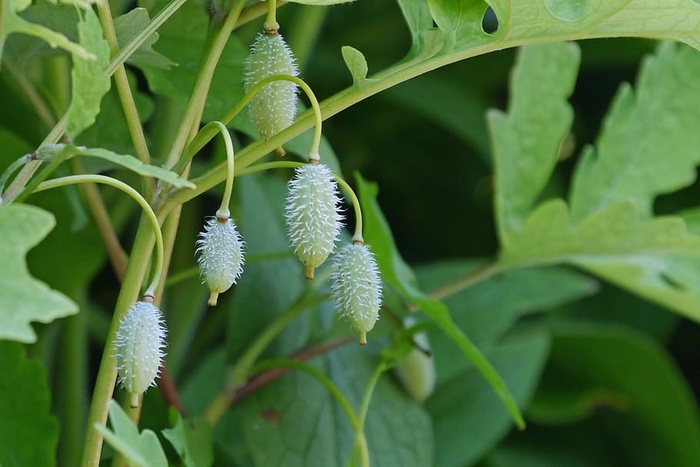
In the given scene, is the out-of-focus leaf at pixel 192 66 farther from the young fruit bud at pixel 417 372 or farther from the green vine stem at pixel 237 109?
the young fruit bud at pixel 417 372

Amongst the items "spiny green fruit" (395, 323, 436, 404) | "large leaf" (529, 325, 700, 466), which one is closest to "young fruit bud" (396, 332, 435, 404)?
"spiny green fruit" (395, 323, 436, 404)

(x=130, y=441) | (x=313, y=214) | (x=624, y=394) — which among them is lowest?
(x=624, y=394)

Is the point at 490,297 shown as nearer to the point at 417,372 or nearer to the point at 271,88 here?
the point at 417,372

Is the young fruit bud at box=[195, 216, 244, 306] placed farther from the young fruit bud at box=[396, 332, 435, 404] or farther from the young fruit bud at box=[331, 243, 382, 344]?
the young fruit bud at box=[396, 332, 435, 404]

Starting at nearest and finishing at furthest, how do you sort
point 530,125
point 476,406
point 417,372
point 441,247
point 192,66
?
point 192,66
point 417,372
point 530,125
point 476,406
point 441,247

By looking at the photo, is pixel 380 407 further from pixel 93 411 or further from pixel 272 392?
pixel 93 411

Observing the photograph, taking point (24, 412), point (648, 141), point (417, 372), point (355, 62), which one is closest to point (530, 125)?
point (648, 141)

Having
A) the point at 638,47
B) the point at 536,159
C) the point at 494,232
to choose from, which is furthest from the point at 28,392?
the point at 638,47
